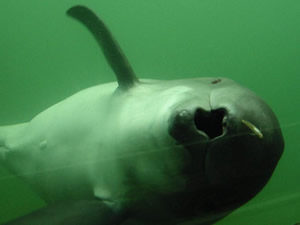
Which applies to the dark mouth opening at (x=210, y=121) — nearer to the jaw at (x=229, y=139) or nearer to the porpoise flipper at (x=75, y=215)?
the jaw at (x=229, y=139)

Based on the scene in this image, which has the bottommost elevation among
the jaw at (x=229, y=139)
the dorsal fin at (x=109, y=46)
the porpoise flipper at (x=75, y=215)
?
the porpoise flipper at (x=75, y=215)

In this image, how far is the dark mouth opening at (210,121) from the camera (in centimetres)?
156

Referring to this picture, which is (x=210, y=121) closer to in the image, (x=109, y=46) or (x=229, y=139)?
(x=229, y=139)

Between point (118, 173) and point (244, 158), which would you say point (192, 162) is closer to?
point (244, 158)

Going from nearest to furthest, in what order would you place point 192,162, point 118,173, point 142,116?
point 192,162, point 142,116, point 118,173

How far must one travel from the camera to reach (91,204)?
6.72ft

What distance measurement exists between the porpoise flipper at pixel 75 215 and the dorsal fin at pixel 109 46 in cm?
69

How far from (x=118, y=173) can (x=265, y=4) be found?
14.5m

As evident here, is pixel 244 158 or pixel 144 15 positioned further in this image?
pixel 144 15

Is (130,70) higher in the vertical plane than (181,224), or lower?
higher

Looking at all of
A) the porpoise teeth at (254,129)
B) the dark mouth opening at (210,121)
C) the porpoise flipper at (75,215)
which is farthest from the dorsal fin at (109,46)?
the porpoise teeth at (254,129)

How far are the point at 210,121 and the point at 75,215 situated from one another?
0.82 m

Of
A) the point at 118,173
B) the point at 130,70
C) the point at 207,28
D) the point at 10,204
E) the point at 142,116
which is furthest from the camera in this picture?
the point at 207,28

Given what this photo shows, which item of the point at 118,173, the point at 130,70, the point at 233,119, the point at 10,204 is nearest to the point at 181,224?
the point at 118,173
